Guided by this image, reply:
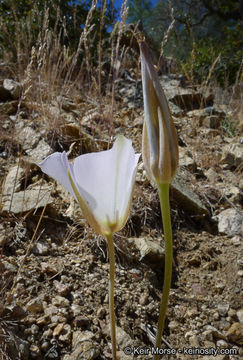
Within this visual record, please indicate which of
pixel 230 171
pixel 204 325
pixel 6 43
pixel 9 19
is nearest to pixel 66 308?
pixel 204 325

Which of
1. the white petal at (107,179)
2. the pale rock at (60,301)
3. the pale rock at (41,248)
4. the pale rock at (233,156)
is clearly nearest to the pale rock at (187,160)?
the pale rock at (233,156)

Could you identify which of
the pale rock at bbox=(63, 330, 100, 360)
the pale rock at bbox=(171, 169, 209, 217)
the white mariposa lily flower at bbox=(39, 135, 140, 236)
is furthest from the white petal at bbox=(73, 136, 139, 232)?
the pale rock at bbox=(171, 169, 209, 217)

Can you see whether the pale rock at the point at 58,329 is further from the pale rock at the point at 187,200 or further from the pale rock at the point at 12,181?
the pale rock at the point at 187,200

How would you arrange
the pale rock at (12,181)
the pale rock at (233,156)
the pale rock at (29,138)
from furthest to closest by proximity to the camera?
the pale rock at (233,156) → the pale rock at (29,138) → the pale rock at (12,181)

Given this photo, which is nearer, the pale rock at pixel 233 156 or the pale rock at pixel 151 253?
the pale rock at pixel 151 253

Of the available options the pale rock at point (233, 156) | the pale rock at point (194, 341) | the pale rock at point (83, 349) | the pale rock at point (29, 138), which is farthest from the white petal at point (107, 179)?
the pale rock at point (233, 156)

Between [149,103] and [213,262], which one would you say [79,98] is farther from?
[149,103]

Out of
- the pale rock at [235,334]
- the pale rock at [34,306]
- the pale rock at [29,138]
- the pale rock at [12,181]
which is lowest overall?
the pale rock at [235,334]

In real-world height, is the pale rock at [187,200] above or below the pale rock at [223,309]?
above

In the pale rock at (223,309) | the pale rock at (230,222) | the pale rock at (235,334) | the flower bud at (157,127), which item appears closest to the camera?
the flower bud at (157,127)

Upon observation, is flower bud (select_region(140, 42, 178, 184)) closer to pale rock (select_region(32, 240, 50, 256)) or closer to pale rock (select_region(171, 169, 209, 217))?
pale rock (select_region(32, 240, 50, 256))
